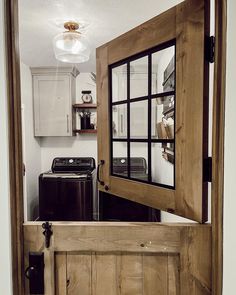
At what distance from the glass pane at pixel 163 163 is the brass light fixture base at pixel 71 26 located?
5.02 ft

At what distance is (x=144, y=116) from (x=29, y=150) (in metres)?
2.76

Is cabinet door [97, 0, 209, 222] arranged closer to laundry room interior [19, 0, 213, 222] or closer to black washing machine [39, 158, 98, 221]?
laundry room interior [19, 0, 213, 222]

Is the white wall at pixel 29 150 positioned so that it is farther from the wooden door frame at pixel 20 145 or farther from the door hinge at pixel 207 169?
the door hinge at pixel 207 169

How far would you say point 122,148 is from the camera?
→ 5.28ft

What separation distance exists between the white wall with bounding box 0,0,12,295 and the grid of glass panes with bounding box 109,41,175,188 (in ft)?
2.37

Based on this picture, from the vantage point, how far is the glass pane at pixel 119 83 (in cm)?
155

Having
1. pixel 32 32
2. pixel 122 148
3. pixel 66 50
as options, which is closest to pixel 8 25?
pixel 122 148

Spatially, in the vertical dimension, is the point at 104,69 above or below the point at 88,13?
below

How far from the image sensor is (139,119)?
148cm

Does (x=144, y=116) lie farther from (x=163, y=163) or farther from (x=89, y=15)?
(x=89, y=15)

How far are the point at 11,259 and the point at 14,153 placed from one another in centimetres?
44

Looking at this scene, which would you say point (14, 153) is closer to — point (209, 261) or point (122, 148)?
point (122, 148)

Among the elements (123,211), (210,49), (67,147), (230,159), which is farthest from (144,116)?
(67,147)

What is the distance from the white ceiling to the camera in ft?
6.40
